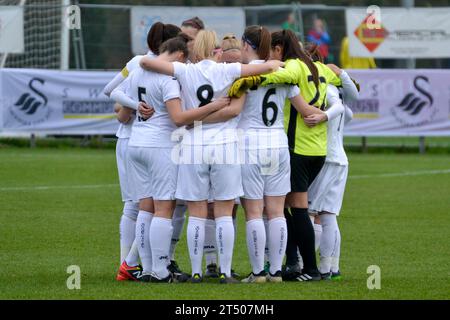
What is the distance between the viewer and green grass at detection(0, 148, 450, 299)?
830 cm

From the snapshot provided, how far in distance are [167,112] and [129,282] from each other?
145 cm

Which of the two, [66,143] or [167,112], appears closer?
[167,112]

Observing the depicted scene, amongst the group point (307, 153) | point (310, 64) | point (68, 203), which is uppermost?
point (310, 64)

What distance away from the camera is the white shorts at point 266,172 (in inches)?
342

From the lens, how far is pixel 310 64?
895cm

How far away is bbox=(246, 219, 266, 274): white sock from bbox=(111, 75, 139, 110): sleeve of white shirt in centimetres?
137

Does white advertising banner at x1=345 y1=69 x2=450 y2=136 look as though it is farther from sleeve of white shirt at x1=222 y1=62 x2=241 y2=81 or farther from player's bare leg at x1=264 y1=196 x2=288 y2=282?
sleeve of white shirt at x1=222 y1=62 x2=241 y2=81

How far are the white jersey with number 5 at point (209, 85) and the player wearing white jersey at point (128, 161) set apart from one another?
0.58 meters

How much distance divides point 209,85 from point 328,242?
5.96 feet

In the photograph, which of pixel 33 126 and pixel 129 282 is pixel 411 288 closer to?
pixel 129 282

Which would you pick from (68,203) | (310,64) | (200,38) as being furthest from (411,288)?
(68,203)

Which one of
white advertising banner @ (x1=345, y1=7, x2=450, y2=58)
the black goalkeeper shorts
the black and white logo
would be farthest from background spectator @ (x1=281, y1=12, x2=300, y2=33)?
the black goalkeeper shorts
